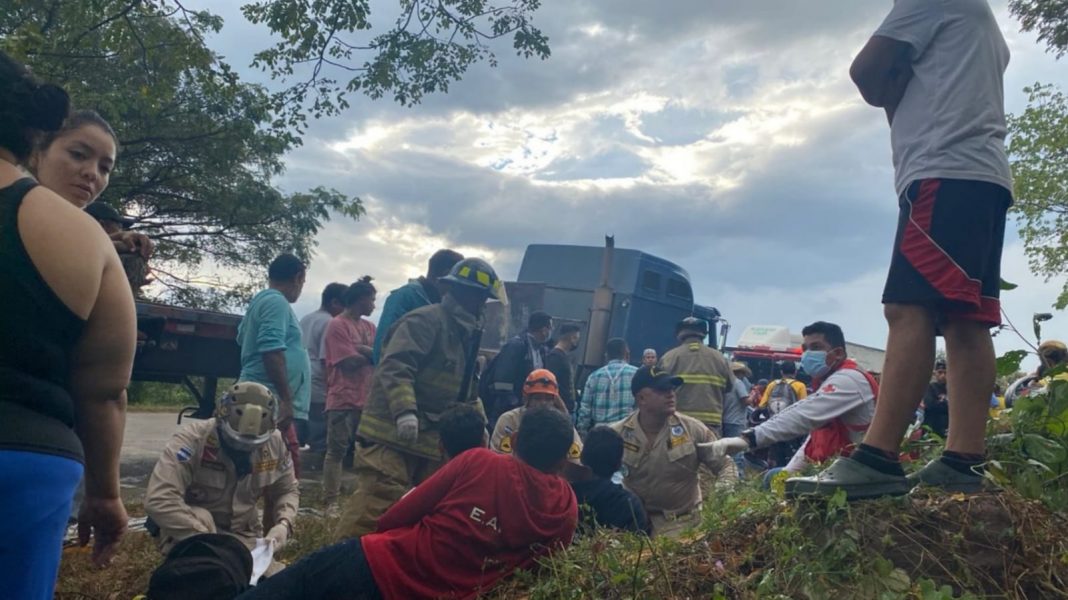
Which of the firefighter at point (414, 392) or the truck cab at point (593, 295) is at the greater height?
the truck cab at point (593, 295)

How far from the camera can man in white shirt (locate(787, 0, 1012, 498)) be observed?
2.50 m

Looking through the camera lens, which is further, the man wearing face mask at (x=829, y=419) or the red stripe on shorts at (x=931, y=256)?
the man wearing face mask at (x=829, y=419)

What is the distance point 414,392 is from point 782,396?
5622mm

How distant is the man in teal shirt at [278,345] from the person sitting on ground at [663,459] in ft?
7.54

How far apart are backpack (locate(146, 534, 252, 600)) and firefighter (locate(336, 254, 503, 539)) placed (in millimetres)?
1027

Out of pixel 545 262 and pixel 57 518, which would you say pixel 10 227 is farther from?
pixel 545 262

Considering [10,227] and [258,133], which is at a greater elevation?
[258,133]

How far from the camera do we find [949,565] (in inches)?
98.3

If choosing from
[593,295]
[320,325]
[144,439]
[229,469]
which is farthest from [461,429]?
[144,439]

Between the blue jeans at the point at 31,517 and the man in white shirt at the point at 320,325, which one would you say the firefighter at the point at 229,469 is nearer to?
the blue jeans at the point at 31,517

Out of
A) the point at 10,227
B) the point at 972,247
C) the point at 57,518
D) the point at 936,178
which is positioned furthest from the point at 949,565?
the point at 10,227

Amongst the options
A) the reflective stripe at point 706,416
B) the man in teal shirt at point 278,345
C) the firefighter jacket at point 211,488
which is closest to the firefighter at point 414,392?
the firefighter jacket at point 211,488

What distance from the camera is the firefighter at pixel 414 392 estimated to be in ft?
14.5

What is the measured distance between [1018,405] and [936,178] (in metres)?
0.97
